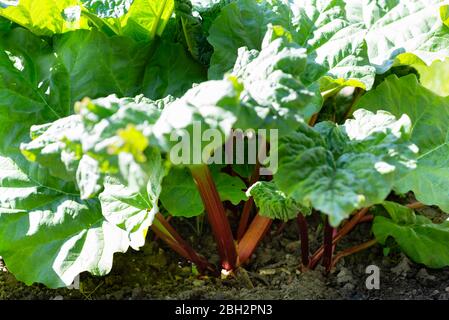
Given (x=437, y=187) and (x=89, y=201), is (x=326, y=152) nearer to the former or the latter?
(x=437, y=187)

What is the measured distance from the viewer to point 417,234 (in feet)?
5.86

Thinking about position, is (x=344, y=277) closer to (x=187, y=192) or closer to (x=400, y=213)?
(x=400, y=213)

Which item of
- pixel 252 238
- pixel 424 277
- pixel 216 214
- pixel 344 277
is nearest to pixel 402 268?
pixel 424 277

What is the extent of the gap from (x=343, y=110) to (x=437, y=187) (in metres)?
0.42

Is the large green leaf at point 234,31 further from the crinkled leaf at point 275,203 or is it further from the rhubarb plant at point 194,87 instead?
the crinkled leaf at point 275,203

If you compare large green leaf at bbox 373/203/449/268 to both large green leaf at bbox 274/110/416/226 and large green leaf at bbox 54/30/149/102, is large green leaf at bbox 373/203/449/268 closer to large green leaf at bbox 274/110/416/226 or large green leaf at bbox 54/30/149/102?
large green leaf at bbox 274/110/416/226

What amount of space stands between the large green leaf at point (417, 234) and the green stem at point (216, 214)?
37 cm

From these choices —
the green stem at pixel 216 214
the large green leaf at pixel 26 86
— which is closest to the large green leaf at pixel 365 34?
the green stem at pixel 216 214

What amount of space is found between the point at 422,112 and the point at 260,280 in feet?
1.91

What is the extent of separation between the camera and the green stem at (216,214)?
1.60 metres

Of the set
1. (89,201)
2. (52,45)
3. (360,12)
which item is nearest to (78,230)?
(89,201)

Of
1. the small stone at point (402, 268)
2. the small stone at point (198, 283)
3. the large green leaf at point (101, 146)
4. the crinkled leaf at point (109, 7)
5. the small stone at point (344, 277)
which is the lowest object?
the small stone at point (402, 268)

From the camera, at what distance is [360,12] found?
194 cm

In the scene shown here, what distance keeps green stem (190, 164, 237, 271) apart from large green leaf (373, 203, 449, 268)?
371 mm
